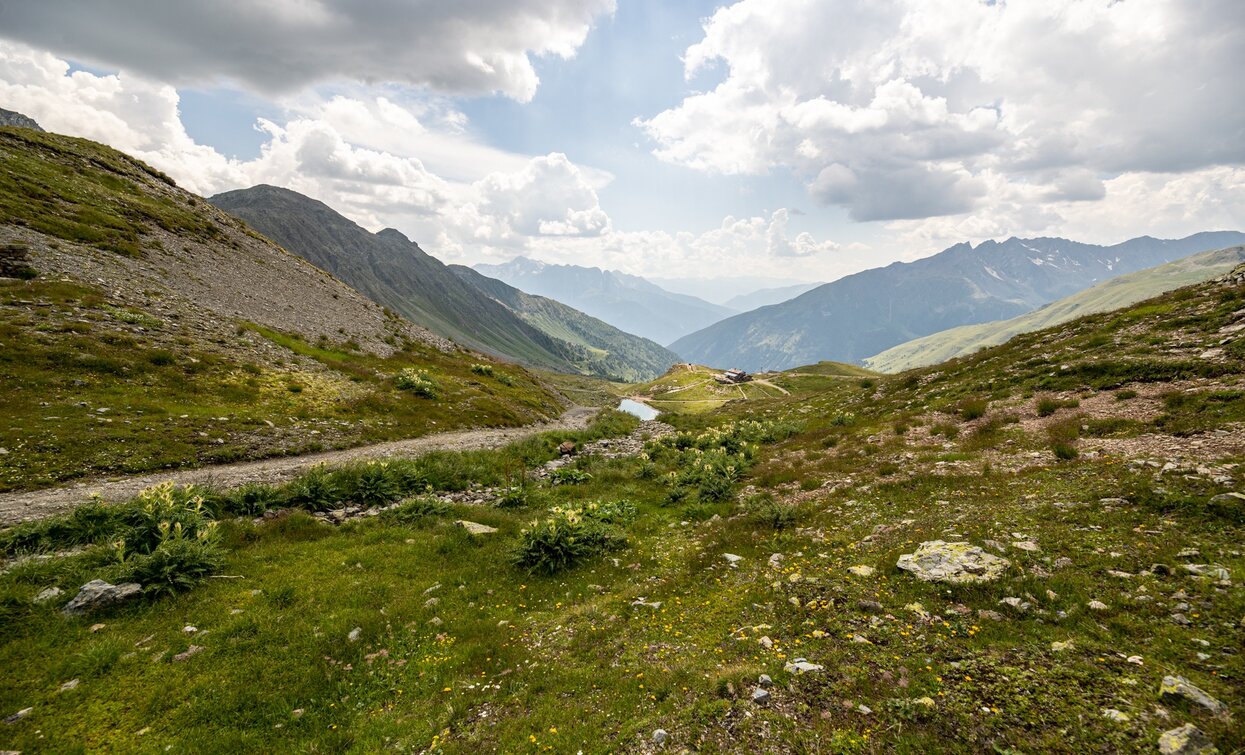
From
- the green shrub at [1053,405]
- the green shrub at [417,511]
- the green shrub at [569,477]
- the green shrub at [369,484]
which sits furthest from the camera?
the green shrub at [569,477]

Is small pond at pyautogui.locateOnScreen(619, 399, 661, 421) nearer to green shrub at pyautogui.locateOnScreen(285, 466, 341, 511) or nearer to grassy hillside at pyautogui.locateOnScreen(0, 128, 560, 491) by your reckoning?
grassy hillside at pyautogui.locateOnScreen(0, 128, 560, 491)

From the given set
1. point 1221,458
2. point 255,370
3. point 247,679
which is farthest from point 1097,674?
point 255,370

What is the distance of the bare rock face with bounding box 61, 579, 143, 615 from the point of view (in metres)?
10.2

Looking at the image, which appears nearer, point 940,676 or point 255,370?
point 940,676

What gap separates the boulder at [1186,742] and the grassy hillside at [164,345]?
3121cm

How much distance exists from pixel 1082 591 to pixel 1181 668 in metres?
2.23

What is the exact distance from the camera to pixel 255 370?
3569 cm

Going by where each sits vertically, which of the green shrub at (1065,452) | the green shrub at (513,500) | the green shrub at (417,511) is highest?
the green shrub at (1065,452)

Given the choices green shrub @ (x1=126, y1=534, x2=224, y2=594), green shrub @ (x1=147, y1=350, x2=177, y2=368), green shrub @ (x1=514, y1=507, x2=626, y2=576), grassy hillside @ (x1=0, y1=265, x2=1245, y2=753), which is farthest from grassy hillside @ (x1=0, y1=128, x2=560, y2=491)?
green shrub @ (x1=514, y1=507, x2=626, y2=576)

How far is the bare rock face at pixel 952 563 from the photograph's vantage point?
9.21 meters

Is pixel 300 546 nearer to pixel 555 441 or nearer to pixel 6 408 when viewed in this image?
pixel 6 408

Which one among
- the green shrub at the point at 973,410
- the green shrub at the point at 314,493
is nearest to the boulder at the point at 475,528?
the green shrub at the point at 314,493

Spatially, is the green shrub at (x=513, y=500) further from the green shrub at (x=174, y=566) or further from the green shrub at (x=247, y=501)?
the green shrub at (x=174, y=566)

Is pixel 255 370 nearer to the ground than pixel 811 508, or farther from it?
farther from it
